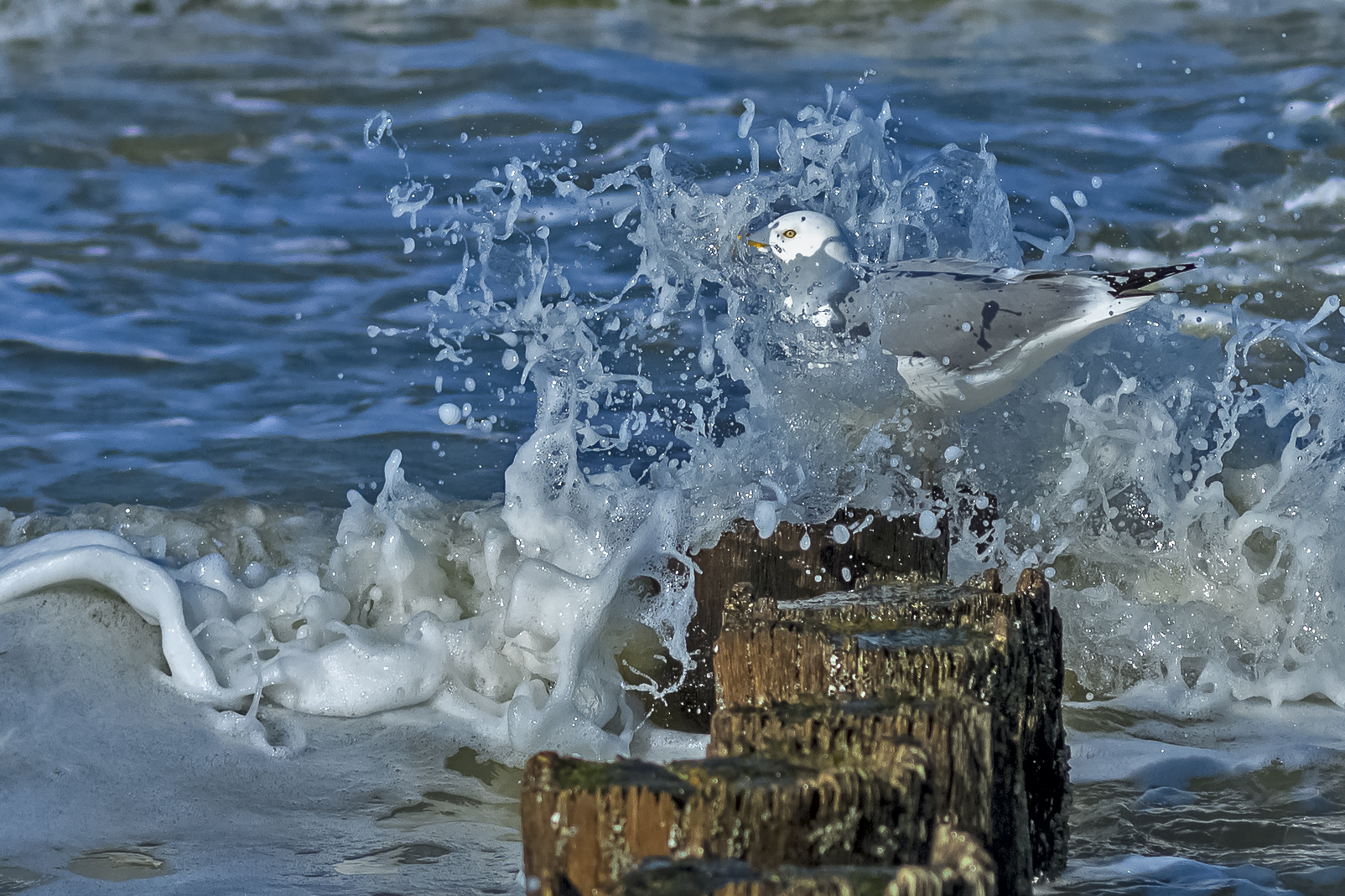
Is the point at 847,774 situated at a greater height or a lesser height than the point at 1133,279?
lesser

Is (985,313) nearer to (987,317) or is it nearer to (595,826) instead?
(987,317)

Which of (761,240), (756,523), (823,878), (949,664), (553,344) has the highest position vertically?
(761,240)

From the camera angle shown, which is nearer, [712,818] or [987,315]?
[712,818]

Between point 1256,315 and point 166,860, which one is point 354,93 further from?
point 166,860

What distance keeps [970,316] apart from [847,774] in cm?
240

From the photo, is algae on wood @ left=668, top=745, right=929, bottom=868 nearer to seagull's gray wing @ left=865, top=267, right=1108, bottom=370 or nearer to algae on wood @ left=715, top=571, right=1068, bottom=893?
algae on wood @ left=715, top=571, right=1068, bottom=893

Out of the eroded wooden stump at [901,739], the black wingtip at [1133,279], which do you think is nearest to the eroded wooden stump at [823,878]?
the eroded wooden stump at [901,739]

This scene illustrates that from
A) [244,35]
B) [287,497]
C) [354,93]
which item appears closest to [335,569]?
[287,497]

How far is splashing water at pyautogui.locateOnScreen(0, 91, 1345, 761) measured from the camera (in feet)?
11.8

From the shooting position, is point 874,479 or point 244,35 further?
point 244,35

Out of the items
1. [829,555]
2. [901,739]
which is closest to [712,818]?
[901,739]

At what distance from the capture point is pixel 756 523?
3.23 meters

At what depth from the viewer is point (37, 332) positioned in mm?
7109

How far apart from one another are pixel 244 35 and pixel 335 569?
30.3 feet
